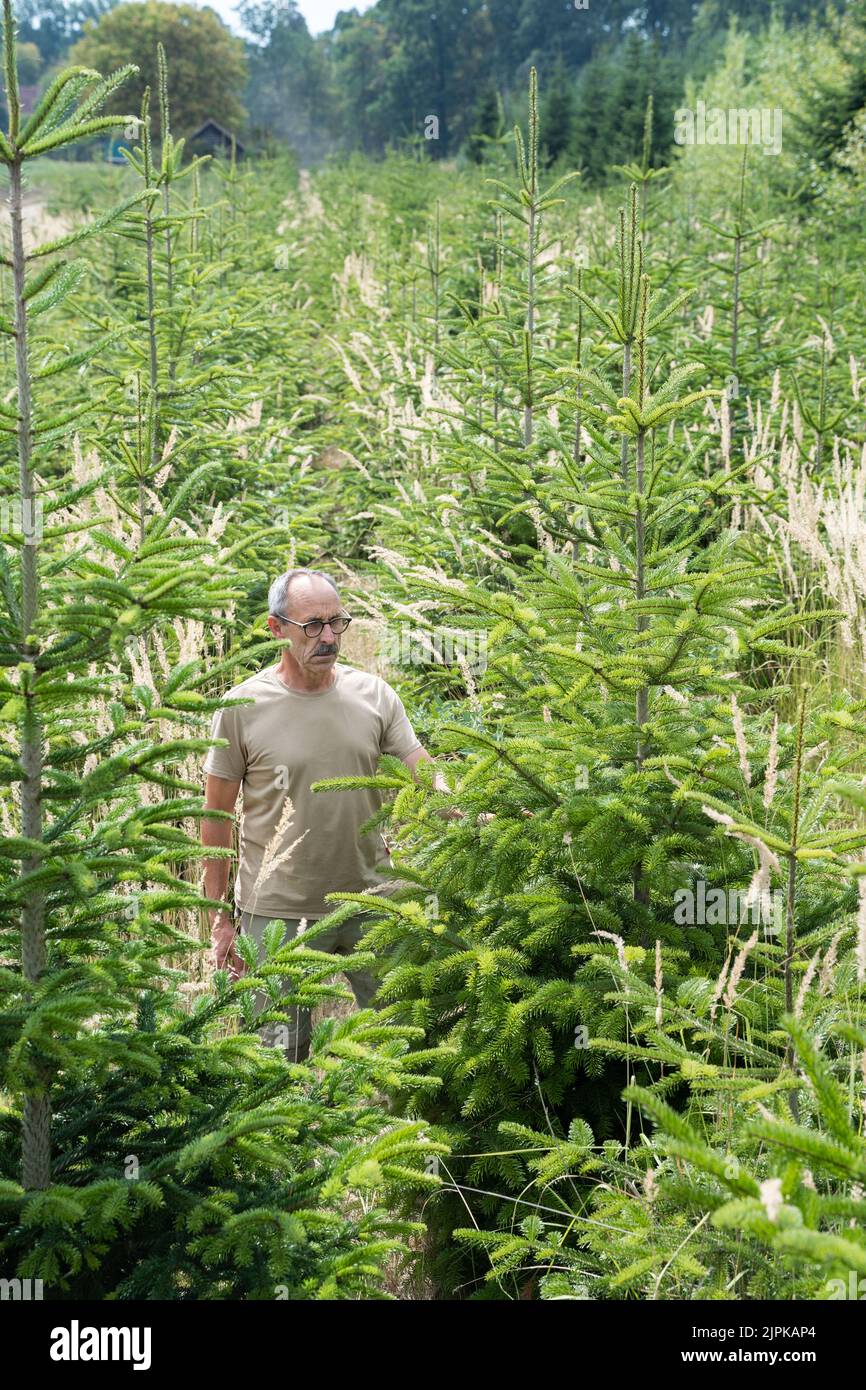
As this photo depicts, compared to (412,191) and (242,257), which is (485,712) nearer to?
(242,257)

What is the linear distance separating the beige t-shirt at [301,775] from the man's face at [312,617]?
159mm

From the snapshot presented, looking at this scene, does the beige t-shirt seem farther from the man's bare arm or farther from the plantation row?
the plantation row

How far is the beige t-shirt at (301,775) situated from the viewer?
431cm

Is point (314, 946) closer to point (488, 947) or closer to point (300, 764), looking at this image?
point (300, 764)

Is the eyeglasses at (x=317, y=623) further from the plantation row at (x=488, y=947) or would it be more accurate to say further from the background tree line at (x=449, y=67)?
the background tree line at (x=449, y=67)

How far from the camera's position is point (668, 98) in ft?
102

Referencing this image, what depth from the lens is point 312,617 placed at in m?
4.23

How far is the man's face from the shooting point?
4.24 metres

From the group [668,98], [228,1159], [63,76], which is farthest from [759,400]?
[668,98]

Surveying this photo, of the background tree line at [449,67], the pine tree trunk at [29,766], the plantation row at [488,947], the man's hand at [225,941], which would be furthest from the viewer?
the background tree line at [449,67]

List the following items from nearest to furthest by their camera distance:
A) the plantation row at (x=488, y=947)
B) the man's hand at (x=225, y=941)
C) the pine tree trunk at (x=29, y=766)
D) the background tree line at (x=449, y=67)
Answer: the plantation row at (x=488, y=947), the pine tree trunk at (x=29, y=766), the man's hand at (x=225, y=941), the background tree line at (x=449, y=67)

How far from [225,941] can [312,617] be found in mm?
1165

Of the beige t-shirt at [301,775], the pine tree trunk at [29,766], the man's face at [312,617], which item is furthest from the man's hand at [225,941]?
the pine tree trunk at [29,766]
